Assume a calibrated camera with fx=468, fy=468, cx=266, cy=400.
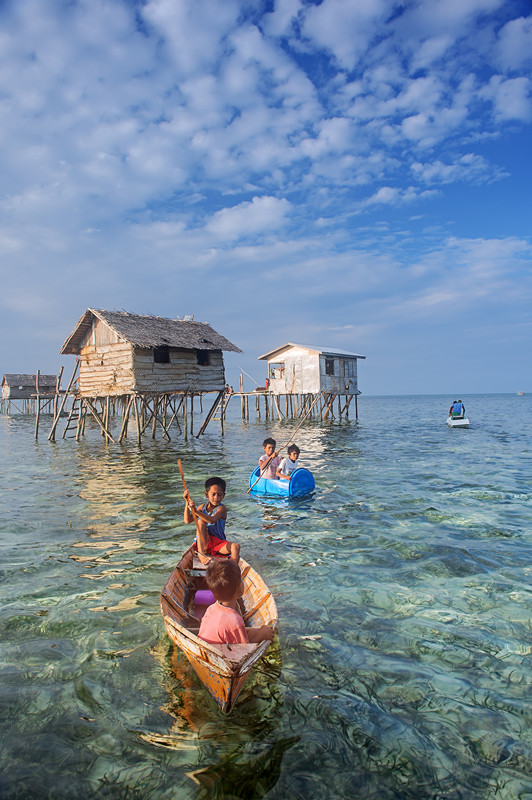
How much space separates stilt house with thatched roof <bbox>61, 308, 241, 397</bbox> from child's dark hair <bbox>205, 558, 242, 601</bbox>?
1757 centimetres

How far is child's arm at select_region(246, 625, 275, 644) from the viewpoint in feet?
13.6

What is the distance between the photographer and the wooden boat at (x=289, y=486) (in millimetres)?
11273

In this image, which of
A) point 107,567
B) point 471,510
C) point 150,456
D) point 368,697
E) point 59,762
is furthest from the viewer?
point 150,456

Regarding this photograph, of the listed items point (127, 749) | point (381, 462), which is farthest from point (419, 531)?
point (381, 462)

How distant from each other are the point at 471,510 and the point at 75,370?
21.4m

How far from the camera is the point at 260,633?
4.23 metres

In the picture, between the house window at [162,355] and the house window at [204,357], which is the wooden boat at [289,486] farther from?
the house window at [204,357]

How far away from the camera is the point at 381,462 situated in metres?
17.5

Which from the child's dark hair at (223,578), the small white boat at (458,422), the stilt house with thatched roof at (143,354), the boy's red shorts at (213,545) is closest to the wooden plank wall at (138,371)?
the stilt house with thatched roof at (143,354)

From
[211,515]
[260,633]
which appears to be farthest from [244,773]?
[211,515]

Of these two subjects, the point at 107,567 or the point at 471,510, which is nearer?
the point at 107,567

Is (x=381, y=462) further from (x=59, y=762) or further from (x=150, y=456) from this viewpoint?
(x=59, y=762)

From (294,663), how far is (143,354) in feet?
62.0

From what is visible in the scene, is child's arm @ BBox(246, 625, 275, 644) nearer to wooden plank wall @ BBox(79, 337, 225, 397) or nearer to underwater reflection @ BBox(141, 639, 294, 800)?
underwater reflection @ BBox(141, 639, 294, 800)
